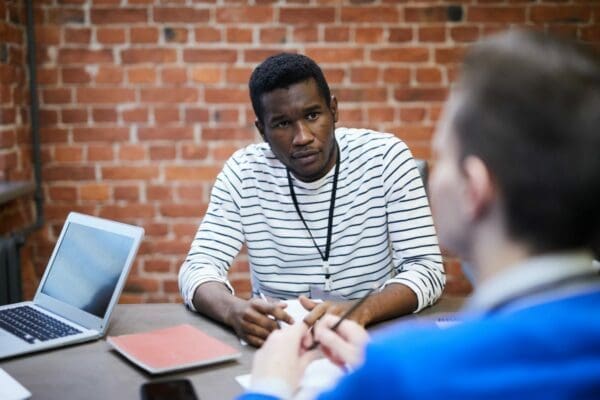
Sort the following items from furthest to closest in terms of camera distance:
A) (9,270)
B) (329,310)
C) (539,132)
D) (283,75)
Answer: (9,270) → (283,75) → (329,310) → (539,132)

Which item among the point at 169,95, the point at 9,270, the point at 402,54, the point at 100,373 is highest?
the point at 402,54

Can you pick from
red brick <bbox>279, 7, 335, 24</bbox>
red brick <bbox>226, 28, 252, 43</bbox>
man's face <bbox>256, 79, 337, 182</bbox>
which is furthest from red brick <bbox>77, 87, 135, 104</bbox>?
man's face <bbox>256, 79, 337, 182</bbox>

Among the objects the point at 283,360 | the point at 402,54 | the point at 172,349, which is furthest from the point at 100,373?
the point at 402,54

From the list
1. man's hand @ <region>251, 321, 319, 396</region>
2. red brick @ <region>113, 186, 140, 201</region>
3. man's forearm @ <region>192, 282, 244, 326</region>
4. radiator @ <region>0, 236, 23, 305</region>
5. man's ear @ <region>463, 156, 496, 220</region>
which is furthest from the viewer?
red brick @ <region>113, 186, 140, 201</region>

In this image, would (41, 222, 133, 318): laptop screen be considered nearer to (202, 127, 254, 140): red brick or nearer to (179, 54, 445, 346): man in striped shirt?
(179, 54, 445, 346): man in striped shirt

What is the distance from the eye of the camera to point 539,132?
596 millimetres

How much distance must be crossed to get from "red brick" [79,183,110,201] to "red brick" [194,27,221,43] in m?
0.69

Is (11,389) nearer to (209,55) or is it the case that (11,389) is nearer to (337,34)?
(209,55)

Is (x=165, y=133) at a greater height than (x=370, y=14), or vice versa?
(x=370, y=14)

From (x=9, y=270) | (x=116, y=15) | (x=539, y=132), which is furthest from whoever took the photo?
(x=116, y=15)

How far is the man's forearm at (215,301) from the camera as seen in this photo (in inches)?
54.4

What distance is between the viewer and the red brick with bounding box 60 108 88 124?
2549mm

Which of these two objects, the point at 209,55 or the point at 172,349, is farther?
the point at 209,55

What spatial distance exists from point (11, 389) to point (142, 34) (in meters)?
1.76
